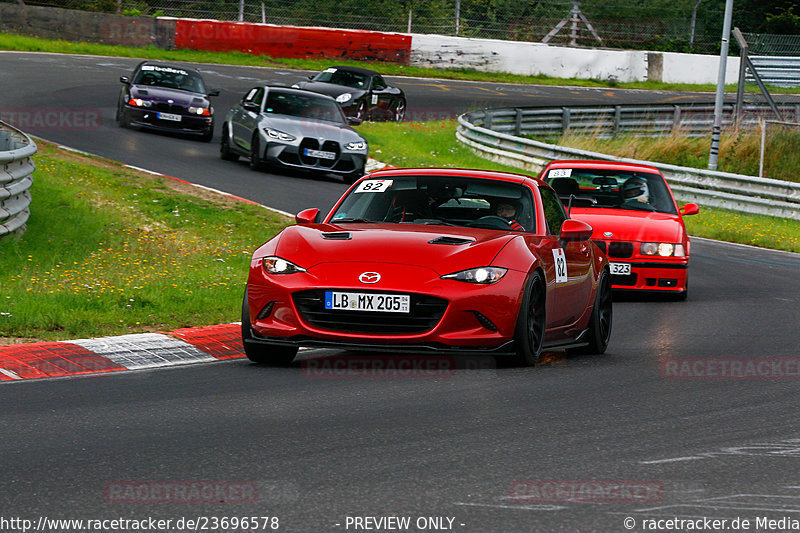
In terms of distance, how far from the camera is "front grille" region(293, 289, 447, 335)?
8.07 metres

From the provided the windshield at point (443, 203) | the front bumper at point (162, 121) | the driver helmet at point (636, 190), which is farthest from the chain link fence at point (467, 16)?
the windshield at point (443, 203)

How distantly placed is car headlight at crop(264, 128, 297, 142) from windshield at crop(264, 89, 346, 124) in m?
Answer: 0.74

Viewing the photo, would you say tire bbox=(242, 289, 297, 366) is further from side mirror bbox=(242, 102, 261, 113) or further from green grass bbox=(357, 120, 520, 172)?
green grass bbox=(357, 120, 520, 172)

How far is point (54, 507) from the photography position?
4770 millimetres

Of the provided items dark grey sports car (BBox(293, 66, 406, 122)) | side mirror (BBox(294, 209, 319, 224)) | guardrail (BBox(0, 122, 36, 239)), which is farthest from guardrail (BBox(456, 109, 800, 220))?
side mirror (BBox(294, 209, 319, 224))

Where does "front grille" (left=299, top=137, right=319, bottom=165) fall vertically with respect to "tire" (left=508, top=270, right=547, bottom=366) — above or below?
below

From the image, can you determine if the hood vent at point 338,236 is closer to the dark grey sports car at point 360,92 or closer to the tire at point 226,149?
the tire at point 226,149

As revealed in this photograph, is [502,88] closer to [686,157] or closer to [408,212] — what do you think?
[686,157]

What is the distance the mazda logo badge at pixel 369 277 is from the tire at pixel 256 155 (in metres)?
15.4

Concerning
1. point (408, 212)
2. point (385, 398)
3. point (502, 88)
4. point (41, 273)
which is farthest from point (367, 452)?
point (502, 88)

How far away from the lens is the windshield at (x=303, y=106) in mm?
24033

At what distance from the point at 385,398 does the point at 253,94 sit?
17921 mm

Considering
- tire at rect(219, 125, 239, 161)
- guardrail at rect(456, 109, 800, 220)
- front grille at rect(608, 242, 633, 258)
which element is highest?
front grille at rect(608, 242, 633, 258)

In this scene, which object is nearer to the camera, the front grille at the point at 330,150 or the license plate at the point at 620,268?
the license plate at the point at 620,268
